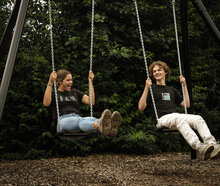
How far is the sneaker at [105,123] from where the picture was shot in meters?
2.96

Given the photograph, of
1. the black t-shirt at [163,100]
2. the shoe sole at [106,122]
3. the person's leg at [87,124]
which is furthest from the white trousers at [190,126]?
the person's leg at [87,124]

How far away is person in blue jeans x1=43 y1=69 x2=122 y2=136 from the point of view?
3.02 metres

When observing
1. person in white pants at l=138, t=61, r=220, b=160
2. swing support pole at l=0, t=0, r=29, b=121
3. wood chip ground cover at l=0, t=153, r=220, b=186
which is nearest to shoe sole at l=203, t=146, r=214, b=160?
person in white pants at l=138, t=61, r=220, b=160

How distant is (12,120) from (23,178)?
178 centimetres

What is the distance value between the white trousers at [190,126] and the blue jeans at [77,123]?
825 mm

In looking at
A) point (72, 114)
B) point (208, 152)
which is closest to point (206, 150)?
point (208, 152)

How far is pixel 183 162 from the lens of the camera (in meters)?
5.42

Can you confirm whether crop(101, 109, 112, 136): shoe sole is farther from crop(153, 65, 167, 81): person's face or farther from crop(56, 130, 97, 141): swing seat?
crop(153, 65, 167, 81): person's face

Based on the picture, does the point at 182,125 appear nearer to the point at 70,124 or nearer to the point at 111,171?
the point at 70,124

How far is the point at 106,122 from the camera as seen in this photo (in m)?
3.01

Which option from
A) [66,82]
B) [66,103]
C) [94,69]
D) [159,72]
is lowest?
[66,103]

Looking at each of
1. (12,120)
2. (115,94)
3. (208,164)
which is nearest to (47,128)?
(12,120)

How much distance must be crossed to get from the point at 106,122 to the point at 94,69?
325 cm

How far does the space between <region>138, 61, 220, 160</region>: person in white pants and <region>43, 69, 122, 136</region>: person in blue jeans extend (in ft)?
2.05
